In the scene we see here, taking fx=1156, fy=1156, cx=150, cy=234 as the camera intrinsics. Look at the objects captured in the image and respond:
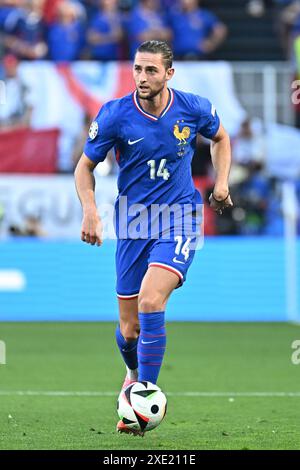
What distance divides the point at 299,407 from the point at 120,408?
2175mm

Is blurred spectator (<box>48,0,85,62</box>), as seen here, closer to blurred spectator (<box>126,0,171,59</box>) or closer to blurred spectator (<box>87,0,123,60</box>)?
blurred spectator (<box>87,0,123,60</box>)

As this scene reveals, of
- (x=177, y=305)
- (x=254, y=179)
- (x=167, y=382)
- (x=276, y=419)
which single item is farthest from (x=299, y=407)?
(x=254, y=179)

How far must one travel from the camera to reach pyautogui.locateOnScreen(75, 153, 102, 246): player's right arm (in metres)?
7.13

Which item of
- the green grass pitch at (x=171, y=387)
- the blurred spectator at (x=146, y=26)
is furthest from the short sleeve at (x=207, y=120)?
the blurred spectator at (x=146, y=26)

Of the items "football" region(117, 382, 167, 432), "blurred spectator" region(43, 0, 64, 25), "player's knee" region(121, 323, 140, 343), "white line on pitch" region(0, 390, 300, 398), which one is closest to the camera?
"football" region(117, 382, 167, 432)

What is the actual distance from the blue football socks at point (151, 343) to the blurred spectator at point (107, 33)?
1266 cm

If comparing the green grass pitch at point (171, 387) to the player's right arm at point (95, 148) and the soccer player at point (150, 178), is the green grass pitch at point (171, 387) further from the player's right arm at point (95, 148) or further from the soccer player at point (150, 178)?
the player's right arm at point (95, 148)

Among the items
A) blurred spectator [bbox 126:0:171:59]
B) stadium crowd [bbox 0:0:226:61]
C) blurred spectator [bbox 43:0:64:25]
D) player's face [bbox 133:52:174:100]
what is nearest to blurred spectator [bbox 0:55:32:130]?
stadium crowd [bbox 0:0:226:61]

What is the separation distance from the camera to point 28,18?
1942 centimetres

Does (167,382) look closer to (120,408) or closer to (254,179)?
(120,408)

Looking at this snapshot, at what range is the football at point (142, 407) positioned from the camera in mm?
7012

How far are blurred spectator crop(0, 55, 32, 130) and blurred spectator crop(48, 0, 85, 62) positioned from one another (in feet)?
5.25

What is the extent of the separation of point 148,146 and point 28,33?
12308mm

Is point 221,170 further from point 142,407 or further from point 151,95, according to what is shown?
point 142,407
